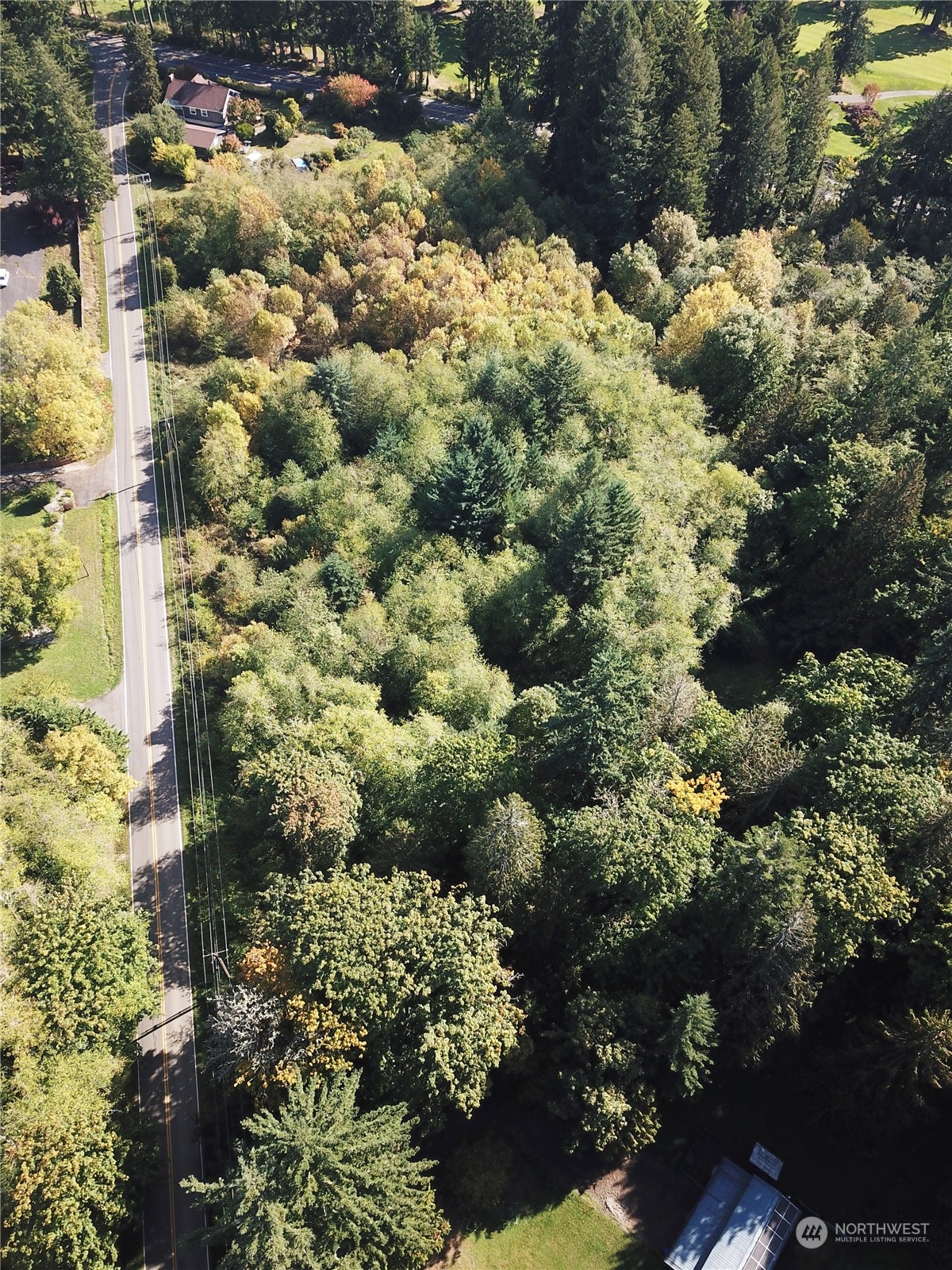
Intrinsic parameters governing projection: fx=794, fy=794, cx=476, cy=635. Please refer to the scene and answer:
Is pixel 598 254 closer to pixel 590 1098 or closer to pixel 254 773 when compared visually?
pixel 254 773

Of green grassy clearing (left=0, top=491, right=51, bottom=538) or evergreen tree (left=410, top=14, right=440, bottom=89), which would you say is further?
evergreen tree (left=410, top=14, right=440, bottom=89)

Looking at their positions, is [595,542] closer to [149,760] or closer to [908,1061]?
[908,1061]

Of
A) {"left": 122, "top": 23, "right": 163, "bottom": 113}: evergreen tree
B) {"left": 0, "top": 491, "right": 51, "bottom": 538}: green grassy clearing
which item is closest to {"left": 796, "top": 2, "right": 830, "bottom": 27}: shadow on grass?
{"left": 122, "top": 23, "right": 163, "bottom": 113}: evergreen tree

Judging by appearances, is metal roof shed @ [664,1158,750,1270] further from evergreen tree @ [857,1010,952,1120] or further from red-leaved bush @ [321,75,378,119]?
red-leaved bush @ [321,75,378,119]

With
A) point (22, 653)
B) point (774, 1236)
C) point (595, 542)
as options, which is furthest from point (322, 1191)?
point (22, 653)

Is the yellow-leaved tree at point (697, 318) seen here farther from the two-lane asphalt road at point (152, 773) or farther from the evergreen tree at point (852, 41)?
the evergreen tree at point (852, 41)
